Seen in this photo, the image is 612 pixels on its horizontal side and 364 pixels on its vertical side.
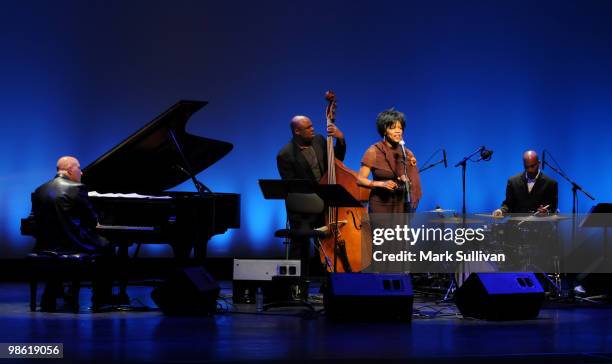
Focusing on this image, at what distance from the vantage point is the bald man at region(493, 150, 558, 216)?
7488 mm

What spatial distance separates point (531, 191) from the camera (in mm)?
7539

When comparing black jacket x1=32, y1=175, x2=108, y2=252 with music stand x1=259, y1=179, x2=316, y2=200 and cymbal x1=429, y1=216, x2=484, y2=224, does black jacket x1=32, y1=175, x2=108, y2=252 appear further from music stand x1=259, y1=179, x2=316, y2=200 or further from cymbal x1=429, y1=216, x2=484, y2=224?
cymbal x1=429, y1=216, x2=484, y2=224

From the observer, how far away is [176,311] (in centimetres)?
557

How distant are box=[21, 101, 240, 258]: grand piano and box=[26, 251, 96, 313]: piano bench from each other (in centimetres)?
47

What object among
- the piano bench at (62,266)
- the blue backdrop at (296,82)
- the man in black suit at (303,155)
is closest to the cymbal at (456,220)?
the man in black suit at (303,155)

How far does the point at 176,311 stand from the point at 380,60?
470 centimetres

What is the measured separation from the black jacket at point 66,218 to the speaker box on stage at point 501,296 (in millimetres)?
2776

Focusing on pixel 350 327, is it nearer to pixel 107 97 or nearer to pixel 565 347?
pixel 565 347

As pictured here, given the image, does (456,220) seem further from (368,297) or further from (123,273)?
(123,273)

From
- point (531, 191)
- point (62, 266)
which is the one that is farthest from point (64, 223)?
point (531, 191)

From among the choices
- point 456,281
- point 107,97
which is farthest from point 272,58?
point 456,281

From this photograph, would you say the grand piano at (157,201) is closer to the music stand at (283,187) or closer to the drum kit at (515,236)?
the music stand at (283,187)

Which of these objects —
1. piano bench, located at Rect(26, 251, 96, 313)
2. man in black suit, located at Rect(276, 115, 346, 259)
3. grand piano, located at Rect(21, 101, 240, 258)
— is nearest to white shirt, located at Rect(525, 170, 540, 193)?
man in black suit, located at Rect(276, 115, 346, 259)

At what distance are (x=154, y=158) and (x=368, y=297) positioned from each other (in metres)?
2.43
